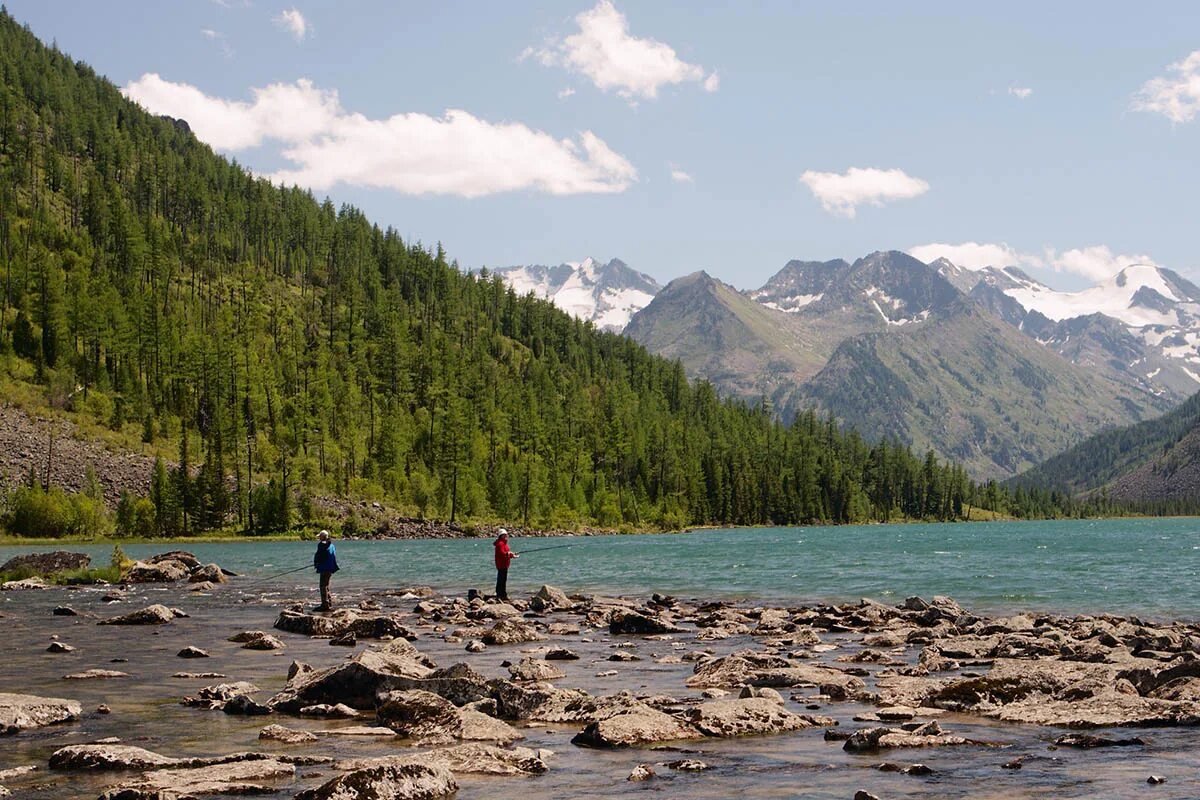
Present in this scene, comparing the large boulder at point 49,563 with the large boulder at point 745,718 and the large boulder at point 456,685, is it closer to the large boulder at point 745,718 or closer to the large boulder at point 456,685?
the large boulder at point 456,685

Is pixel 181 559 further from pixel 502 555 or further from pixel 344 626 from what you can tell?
pixel 344 626

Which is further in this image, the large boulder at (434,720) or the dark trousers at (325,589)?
the dark trousers at (325,589)

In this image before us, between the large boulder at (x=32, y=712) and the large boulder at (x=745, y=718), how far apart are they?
11.6 m

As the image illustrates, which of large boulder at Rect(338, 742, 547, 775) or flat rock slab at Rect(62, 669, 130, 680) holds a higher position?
large boulder at Rect(338, 742, 547, 775)

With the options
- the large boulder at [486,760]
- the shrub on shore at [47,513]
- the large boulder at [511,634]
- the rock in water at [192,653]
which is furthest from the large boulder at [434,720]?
the shrub on shore at [47,513]

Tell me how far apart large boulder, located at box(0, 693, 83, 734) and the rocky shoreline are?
4 centimetres

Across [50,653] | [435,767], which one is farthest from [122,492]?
[435,767]

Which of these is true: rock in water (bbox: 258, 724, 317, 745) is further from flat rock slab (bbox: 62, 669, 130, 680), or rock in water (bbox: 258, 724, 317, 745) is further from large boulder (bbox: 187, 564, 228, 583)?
large boulder (bbox: 187, 564, 228, 583)

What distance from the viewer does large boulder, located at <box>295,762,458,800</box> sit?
13.0 m

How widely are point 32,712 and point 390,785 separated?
9.31 metres

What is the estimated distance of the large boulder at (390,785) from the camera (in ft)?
42.7

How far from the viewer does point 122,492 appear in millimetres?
136500

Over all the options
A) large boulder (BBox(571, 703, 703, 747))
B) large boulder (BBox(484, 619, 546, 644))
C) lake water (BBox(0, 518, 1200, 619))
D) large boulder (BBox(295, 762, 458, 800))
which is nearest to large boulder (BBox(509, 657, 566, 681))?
large boulder (BBox(571, 703, 703, 747))

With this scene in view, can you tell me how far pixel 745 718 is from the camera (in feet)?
63.4
